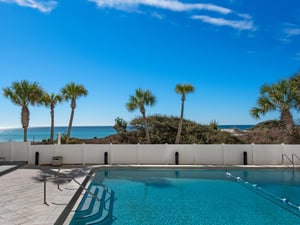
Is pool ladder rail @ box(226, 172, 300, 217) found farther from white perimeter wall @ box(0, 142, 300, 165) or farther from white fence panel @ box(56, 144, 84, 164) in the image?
white fence panel @ box(56, 144, 84, 164)

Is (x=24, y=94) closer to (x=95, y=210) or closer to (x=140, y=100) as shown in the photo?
(x=140, y=100)

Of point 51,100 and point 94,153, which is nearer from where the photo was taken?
point 94,153

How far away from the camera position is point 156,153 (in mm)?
14391

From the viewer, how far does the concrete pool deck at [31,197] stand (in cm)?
576

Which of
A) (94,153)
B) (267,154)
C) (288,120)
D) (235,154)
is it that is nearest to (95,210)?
(94,153)

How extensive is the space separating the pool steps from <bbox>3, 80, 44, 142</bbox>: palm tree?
9.41m

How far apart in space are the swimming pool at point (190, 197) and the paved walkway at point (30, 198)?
24.3 inches

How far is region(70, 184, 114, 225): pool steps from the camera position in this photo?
6418mm

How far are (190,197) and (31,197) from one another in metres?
4.80

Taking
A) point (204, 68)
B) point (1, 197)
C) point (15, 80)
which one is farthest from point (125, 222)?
point (204, 68)

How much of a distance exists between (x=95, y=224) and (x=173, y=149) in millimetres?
8454

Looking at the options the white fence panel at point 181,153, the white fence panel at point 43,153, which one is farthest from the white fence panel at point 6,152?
the white fence panel at point 181,153

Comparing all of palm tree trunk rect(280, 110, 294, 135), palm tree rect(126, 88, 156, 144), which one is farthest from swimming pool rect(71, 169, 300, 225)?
palm tree rect(126, 88, 156, 144)

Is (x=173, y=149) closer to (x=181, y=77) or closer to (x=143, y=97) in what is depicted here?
(x=143, y=97)
